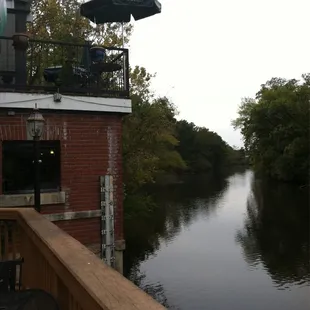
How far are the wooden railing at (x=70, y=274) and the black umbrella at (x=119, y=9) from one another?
7.61m

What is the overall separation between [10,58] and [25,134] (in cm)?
214

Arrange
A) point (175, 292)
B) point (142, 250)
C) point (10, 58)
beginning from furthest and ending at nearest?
point (142, 250)
point (175, 292)
point (10, 58)

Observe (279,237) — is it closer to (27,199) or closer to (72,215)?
Answer: (72,215)

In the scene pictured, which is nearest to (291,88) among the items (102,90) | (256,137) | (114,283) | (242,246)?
(256,137)

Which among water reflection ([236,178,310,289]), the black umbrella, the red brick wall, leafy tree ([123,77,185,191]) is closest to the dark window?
the red brick wall

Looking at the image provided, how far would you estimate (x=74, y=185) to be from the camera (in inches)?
304

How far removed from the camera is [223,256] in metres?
19.6

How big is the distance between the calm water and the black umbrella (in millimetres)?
8710

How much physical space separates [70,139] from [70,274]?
5.98 m

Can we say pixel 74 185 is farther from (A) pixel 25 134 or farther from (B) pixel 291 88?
(B) pixel 291 88

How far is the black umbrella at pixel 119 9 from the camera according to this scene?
10.2m

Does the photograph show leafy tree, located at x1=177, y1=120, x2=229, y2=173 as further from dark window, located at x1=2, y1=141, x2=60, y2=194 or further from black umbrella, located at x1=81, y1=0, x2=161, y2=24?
dark window, located at x1=2, y1=141, x2=60, y2=194

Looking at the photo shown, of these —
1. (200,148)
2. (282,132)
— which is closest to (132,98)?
(282,132)

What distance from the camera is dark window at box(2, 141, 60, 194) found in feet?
24.3
